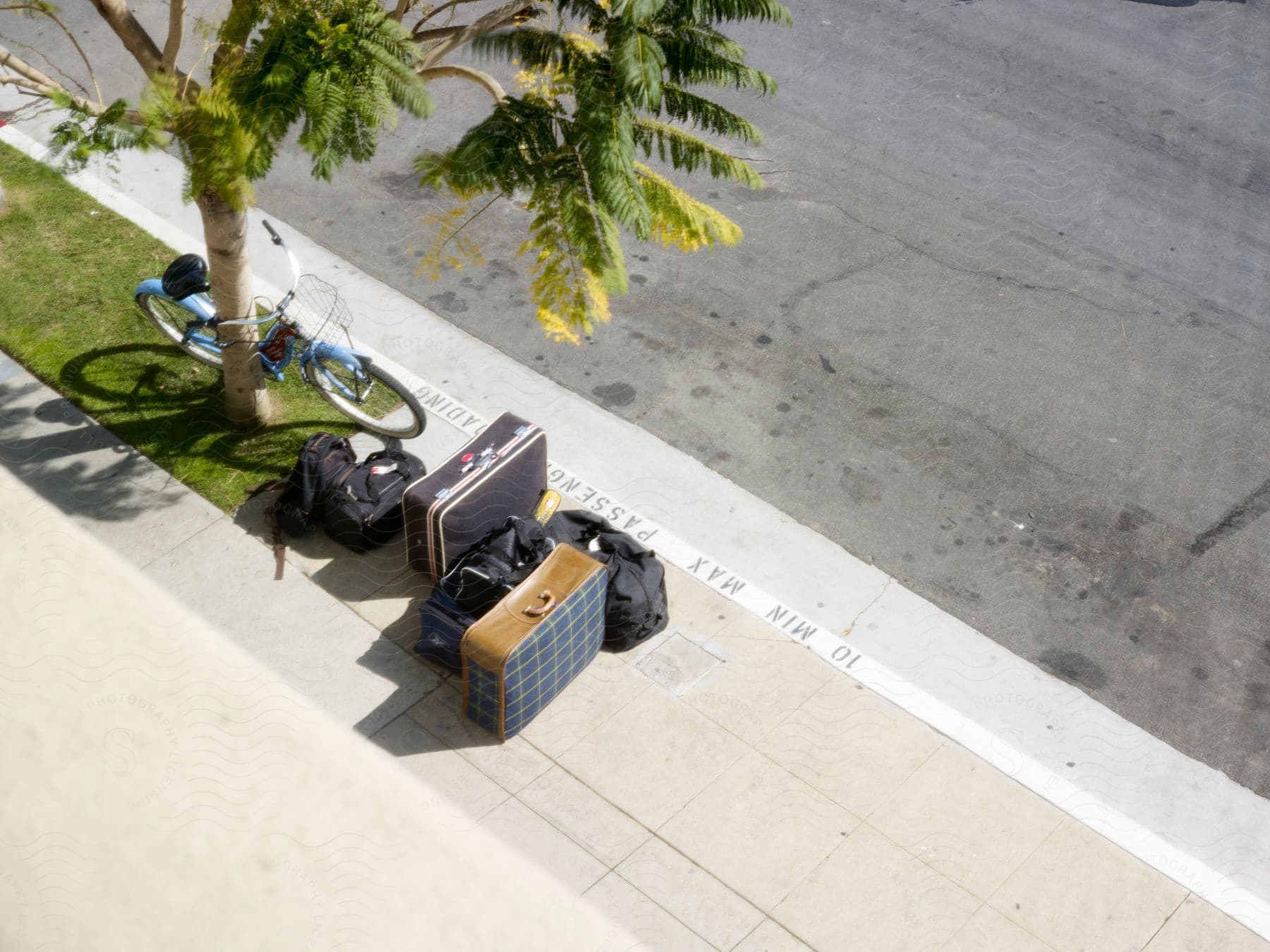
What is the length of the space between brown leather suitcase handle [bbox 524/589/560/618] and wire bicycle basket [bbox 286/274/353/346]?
367 centimetres

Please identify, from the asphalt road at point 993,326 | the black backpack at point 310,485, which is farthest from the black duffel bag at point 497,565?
the asphalt road at point 993,326

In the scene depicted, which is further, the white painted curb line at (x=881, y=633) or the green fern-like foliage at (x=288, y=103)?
the white painted curb line at (x=881, y=633)

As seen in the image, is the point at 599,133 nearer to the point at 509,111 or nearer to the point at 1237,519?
the point at 509,111

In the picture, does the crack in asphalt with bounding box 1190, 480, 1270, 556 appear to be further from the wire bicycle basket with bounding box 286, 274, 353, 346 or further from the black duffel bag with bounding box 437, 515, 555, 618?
the wire bicycle basket with bounding box 286, 274, 353, 346

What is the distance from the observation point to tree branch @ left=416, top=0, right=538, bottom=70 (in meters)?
7.32

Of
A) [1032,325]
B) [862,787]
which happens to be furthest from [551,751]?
[1032,325]

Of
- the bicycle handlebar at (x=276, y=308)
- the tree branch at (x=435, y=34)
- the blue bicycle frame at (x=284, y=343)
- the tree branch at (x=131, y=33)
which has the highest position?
the tree branch at (x=131, y=33)

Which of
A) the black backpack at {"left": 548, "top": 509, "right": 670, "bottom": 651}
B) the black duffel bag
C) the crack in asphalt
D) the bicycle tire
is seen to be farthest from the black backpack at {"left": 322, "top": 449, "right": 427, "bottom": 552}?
the crack in asphalt

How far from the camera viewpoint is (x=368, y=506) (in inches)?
315

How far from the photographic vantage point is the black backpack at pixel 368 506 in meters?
7.97

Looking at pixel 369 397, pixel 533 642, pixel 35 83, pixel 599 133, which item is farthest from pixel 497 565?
pixel 35 83

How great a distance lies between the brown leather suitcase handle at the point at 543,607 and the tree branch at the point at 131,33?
12.5ft

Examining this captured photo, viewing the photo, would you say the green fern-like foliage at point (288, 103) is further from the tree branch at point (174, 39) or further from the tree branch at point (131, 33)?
the tree branch at point (131, 33)

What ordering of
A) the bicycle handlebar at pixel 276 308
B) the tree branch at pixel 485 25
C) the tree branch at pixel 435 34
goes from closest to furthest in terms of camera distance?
the tree branch at pixel 485 25 → the tree branch at pixel 435 34 → the bicycle handlebar at pixel 276 308
